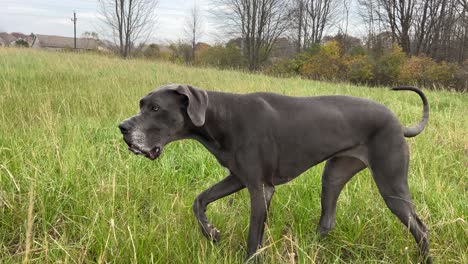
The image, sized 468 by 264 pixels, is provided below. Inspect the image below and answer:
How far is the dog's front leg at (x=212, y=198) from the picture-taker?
8.39 feet

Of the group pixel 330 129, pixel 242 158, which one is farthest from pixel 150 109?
pixel 330 129

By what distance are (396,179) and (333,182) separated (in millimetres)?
514

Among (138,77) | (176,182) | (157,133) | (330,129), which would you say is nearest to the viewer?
(157,133)

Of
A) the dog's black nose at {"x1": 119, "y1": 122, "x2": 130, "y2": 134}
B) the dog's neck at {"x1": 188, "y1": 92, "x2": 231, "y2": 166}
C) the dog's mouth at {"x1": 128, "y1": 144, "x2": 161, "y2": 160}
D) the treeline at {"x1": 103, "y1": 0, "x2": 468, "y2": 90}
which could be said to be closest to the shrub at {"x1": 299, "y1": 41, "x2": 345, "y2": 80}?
the treeline at {"x1": 103, "y1": 0, "x2": 468, "y2": 90}

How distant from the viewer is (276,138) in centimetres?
244

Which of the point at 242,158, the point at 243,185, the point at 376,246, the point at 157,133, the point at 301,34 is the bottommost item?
the point at 376,246

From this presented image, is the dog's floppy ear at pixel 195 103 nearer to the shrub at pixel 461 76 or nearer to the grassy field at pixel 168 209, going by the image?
the grassy field at pixel 168 209

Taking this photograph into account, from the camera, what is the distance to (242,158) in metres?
2.33

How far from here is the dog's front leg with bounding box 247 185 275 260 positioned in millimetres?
2336

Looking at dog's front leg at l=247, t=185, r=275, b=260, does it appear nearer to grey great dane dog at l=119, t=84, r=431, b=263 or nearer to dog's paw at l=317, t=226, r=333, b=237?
grey great dane dog at l=119, t=84, r=431, b=263

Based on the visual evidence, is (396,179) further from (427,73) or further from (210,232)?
(427,73)

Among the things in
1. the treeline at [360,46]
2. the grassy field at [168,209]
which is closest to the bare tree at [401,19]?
the treeline at [360,46]

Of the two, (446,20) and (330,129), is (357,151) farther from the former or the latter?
(446,20)

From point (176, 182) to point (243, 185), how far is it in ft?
3.31
